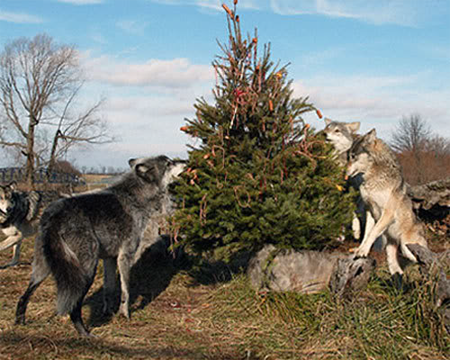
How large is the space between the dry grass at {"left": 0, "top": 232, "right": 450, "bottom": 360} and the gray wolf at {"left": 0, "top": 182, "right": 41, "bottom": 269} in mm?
3820

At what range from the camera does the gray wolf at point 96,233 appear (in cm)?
484

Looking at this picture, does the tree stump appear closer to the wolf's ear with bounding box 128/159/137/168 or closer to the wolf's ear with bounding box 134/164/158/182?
the wolf's ear with bounding box 134/164/158/182

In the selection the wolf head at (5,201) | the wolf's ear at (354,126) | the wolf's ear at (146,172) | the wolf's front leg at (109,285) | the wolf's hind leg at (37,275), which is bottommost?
the wolf's front leg at (109,285)

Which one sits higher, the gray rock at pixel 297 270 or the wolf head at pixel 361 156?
the wolf head at pixel 361 156

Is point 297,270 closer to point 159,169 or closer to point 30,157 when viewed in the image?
point 159,169

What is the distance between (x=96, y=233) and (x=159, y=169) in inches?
66.0

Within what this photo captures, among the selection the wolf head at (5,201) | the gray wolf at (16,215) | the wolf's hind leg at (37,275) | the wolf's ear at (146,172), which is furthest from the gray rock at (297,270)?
the wolf head at (5,201)

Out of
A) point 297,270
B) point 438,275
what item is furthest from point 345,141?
point 438,275

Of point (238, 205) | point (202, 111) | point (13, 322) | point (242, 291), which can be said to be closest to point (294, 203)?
point (238, 205)

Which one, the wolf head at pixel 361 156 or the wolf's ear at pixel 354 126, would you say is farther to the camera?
the wolf's ear at pixel 354 126

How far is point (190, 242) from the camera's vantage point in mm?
6250

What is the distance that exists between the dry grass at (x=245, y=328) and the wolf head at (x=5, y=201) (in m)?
4.25

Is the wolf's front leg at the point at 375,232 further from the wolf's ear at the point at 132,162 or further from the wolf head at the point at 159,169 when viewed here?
the wolf's ear at the point at 132,162

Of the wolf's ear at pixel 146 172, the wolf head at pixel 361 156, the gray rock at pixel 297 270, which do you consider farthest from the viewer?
the wolf head at pixel 361 156
